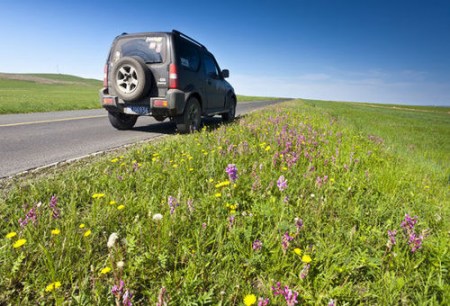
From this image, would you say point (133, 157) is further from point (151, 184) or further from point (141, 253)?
point (141, 253)

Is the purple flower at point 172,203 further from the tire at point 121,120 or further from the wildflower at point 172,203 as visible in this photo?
the tire at point 121,120

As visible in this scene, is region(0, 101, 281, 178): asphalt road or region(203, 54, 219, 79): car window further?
region(203, 54, 219, 79): car window

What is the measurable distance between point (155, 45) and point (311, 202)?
5377mm

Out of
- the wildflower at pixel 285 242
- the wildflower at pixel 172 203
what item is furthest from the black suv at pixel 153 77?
the wildflower at pixel 285 242

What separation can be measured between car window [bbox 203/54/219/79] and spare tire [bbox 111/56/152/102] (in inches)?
94.4

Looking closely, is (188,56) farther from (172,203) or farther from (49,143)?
(172,203)

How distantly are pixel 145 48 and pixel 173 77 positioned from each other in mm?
1060

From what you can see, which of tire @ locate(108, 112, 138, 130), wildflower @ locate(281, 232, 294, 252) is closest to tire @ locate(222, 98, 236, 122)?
tire @ locate(108, 112, 138, 130)

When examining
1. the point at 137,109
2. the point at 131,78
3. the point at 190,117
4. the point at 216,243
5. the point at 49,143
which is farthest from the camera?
the point at 190,117

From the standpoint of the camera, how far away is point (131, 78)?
19.6ft

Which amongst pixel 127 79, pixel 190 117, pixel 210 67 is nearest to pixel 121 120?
pixel 127 79

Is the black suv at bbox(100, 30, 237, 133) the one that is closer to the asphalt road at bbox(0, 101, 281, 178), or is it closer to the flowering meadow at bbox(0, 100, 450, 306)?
the asphalt road at bbox(0, 101, 281, 178)

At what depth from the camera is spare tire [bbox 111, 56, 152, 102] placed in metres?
5.81

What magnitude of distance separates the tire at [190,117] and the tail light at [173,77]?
735 millimetres
